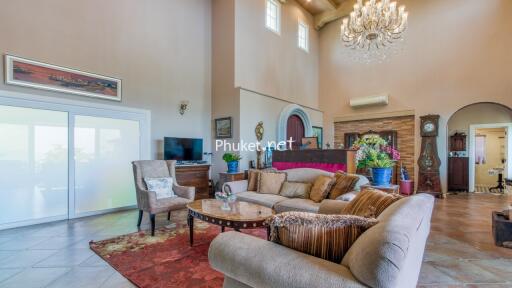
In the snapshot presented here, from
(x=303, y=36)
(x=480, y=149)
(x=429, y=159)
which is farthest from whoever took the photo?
(x=480, y=149)

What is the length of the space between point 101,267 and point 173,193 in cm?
165

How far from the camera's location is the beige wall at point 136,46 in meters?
3.85

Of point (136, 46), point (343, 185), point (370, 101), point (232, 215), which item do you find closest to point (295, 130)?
point (370, 101)

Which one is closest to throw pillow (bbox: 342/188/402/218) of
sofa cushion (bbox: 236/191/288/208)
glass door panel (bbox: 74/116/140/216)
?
sofa cushion (bbox: 236/191/288/208)

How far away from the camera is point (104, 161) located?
4.65 m

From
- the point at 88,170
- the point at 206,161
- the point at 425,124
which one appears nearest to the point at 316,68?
the point at 425,124

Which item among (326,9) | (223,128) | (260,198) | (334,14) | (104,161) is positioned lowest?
(260,198)

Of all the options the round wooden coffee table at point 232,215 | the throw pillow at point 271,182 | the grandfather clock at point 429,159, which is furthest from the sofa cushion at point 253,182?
the grandfather clock at point 429,159

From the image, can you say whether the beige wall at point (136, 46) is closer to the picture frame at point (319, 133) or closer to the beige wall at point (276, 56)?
the beige wall at point (276, 56)

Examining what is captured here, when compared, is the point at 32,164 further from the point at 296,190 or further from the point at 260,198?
the point at 296,190

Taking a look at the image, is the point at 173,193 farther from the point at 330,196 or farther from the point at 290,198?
the point at 330,196

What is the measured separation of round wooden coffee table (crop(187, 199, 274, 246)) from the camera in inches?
98.2

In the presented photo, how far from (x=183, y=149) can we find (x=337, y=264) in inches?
192

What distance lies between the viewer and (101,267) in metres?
2.47
